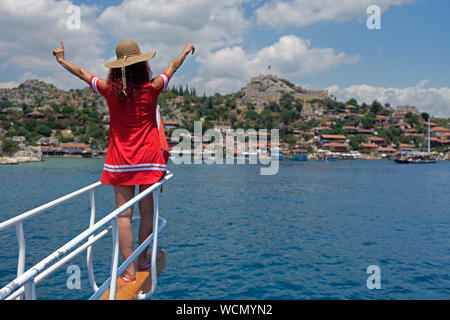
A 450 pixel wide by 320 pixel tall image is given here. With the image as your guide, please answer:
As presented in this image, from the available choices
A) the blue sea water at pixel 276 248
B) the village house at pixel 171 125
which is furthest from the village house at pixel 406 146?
the blue sea water at pixel 276 248

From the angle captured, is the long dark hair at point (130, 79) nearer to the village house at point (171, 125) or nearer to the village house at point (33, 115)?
the village house at point (171, 125)

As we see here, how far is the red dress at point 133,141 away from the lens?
267 centimetres

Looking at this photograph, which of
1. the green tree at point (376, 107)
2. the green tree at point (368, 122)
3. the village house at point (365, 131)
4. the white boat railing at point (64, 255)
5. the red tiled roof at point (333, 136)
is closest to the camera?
the white boat railing at point (64, 255)

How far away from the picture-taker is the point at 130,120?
8.86ft

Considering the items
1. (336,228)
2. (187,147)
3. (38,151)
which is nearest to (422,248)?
(336,228)

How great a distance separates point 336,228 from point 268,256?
515 cm

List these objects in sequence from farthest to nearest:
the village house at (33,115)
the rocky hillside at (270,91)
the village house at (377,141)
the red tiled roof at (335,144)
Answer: the rocky hillside at (270,91), the village house at (33,115), the village house at (377,141), the red tiled roof at (335,144)

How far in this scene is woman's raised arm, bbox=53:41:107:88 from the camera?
2658 mm

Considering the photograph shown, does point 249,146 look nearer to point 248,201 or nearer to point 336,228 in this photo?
point 248,201

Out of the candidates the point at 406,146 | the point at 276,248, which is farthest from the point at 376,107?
the point at 276,248

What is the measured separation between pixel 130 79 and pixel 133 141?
45 cm

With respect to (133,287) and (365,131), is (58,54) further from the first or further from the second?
(365,131)

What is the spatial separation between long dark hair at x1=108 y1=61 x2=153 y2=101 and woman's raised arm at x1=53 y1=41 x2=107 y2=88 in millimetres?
78
